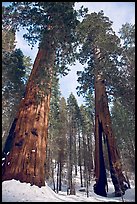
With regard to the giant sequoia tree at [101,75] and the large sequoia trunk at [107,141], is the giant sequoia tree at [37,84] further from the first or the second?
the large sequoia trunk at [107,141]

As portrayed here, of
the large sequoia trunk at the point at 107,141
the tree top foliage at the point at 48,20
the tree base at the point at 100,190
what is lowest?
the tree base at the point at 100,190

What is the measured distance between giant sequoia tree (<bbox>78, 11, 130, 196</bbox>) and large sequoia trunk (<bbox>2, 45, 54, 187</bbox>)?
5.27 meters

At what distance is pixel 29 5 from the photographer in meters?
12.0

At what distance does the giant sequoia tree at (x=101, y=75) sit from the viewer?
13.8 metres

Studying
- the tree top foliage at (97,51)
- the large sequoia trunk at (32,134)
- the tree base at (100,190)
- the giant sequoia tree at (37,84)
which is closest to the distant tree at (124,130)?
the tree top foliage at (97,51)

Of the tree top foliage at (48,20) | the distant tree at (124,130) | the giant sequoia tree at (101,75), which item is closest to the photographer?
the tree top foliage at (48,20)

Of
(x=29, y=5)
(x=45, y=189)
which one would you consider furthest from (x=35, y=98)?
(x=29, y=5)

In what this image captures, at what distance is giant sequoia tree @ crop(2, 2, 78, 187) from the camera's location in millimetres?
7734

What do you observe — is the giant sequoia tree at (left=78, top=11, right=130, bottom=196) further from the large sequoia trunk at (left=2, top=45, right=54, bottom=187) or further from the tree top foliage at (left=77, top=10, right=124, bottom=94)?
the large sequoia trunk at (left=2, top=45, right=54, bottom=187)

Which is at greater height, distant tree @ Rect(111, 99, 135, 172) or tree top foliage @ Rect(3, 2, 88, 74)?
tree top foliage @ Rect(3, 2, 88, 74)

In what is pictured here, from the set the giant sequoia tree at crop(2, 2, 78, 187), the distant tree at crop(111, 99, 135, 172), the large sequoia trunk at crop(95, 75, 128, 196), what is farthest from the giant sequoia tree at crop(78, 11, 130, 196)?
the distant tree at crop(111, 99, 135, 172)

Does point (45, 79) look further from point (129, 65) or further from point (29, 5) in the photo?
point (129, 65)

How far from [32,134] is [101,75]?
9.85 metres

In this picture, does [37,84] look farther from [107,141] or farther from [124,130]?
[124,130]
